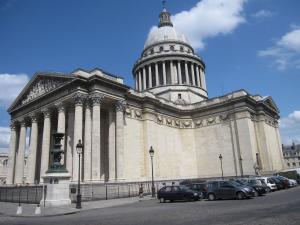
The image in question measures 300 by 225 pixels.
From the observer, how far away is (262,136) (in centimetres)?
4750

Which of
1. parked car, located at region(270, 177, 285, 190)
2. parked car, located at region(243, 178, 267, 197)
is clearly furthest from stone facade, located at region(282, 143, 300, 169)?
parked car, located at region(243, 178, 267, 197)

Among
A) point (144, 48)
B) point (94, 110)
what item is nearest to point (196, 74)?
point (144, 48)

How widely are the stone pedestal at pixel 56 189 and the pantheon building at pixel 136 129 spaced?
7.59m

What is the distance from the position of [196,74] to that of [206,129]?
61.3 ft

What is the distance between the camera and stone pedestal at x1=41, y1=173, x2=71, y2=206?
22547mm

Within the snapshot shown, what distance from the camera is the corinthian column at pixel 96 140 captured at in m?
31.7

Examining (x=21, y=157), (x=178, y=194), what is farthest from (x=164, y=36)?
(x=178, y=194)

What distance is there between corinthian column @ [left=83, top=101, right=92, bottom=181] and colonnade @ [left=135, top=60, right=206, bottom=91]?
29.1m

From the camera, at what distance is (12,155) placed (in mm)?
44156

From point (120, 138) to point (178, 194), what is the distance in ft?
45.2

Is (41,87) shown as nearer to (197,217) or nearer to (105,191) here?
(105,191)

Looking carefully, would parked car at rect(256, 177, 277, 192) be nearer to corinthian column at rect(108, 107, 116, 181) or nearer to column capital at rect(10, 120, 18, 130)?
corinthian column at rect(108, 107, 116, 181)

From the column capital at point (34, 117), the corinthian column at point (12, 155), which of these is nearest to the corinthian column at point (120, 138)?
the column capital at point (34, 117)

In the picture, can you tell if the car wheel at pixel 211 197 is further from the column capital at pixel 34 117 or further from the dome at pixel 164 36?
the dome at pixel 164 36
